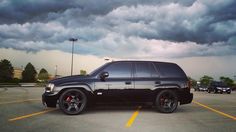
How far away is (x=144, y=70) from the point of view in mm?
9352

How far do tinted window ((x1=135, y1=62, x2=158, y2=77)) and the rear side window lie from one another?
238 mm

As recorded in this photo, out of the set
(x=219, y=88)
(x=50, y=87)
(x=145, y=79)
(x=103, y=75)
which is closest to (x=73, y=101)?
(x=50, y=87)

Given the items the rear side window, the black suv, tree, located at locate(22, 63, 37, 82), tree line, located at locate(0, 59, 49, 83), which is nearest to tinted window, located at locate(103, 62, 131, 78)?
the black suv

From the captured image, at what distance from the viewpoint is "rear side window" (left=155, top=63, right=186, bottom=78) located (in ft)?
31.1

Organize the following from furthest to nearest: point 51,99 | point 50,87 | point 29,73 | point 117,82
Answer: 1. point 29,73
2. point 117,82
3. point 50,87
4. point 51,99

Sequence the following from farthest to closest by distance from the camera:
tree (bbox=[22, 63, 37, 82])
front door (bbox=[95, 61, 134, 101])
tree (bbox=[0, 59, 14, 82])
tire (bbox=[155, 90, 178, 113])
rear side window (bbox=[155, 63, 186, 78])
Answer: tree (bbox=[22, 63, 37, 82]) < tree (bbox=[0, 59, 14, 82]) < rear side window (bbox=[155, 63, 186, 78]) < tire (bbox=[155, 90, 178, 113]) < front door (bbox=[95, 61, 134, 101])

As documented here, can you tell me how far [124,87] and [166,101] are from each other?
1559mm

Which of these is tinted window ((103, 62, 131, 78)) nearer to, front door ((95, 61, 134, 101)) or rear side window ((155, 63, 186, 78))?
front door ((95, 61, 134, 101))

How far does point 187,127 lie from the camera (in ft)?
21.7

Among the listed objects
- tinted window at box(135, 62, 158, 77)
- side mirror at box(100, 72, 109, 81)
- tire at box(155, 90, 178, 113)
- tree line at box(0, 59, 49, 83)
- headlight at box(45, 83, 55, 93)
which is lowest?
tire at box(155, 90, 178, 113)

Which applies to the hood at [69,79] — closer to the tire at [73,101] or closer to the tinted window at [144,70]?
the tire at [73,101]

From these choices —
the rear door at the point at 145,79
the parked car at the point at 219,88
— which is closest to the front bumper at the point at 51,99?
the rear door at the point at 145,79

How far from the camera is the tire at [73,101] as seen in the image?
27.8 feet

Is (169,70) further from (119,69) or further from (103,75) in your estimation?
(103,75)
